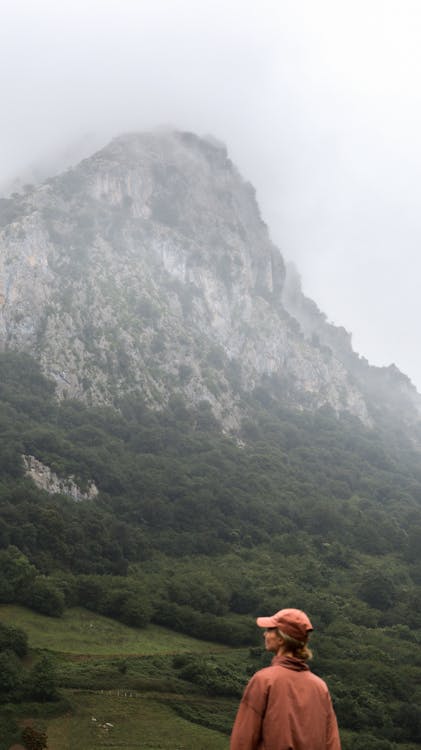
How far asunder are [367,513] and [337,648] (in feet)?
220

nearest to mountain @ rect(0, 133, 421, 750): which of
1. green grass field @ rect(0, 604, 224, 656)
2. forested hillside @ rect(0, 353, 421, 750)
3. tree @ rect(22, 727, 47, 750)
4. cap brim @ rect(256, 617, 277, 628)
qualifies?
forested hillside @ rect(0, 353, 421, 750)

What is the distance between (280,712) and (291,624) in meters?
0.87

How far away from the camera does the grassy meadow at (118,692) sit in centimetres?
2966

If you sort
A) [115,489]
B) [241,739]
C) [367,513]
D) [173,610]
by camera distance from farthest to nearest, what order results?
1. [367,513]
2. [115,489]
3. [173,610]
4. [241,739]

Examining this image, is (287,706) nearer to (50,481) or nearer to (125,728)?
(125,728)

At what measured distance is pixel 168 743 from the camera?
97.8 feet

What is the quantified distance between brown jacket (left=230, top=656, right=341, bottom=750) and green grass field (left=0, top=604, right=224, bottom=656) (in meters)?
41.3

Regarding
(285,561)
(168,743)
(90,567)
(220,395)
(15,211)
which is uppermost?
(15,211)

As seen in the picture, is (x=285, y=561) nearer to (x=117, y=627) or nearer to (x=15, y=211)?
(x=117, y=627)

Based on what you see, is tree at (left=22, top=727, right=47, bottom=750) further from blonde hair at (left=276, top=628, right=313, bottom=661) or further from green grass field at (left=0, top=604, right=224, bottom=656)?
blonde hair at (left=276, top=628, right=313, bottom=661)

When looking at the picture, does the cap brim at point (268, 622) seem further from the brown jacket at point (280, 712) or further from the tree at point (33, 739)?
the tree at point (33, 739)

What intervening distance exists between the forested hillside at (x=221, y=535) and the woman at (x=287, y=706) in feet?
95.9

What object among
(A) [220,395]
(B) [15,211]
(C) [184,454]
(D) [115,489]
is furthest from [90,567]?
(B) [15,211]

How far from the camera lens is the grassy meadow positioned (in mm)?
29656
